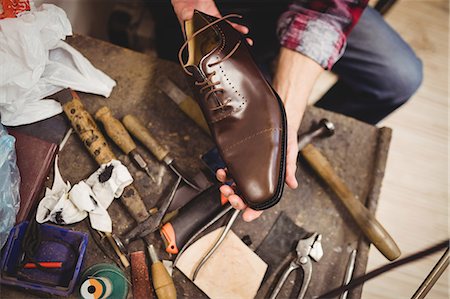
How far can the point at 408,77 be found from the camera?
1.12 meters

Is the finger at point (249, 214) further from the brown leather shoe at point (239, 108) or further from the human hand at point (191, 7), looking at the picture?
the human hand at point (191, 7)

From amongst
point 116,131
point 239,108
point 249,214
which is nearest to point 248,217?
point 249,214

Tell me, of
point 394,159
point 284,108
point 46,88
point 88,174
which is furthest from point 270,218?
point 394,159

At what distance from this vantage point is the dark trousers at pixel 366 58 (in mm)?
1072

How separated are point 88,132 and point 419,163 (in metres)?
1.24

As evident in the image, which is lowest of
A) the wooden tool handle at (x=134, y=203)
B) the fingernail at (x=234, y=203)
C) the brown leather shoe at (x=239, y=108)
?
the wooden tool handle at (x=134, y=203)

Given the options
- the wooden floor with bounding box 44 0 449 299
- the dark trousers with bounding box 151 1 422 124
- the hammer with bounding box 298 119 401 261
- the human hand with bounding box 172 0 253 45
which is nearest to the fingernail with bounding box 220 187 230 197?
the hammer with bounding box 298 119 401 261

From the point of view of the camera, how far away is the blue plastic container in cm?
67

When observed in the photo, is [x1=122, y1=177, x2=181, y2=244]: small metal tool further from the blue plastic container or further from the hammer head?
the hammer head

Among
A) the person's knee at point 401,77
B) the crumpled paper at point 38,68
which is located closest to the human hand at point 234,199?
the crumpled paper at point 38,68

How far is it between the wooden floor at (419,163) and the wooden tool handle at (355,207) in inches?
21.7

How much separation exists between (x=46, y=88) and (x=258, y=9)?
0.54 meters

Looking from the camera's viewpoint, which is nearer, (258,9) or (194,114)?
(194,114)

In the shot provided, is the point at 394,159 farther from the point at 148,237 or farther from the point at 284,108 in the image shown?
the point at 148,237
